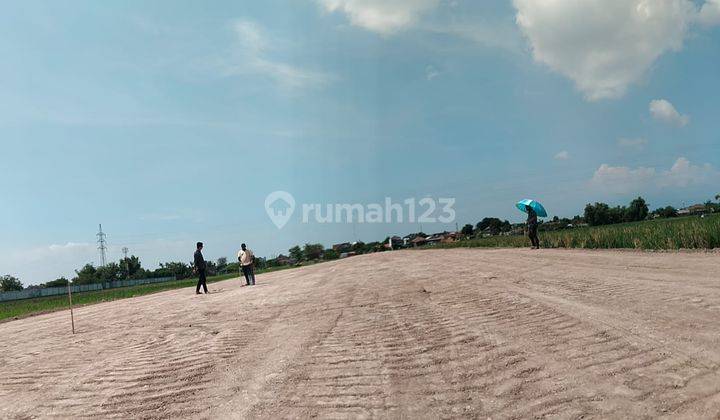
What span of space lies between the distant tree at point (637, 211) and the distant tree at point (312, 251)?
206 feet

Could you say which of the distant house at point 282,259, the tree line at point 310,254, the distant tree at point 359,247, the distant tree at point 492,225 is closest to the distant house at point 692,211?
the tree line at point 310,254

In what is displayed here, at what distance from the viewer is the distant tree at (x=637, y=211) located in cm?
8300

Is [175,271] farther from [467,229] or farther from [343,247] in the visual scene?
[467,229]

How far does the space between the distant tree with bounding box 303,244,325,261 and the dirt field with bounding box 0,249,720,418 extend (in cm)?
9664

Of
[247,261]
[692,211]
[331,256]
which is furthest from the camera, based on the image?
[331,256]

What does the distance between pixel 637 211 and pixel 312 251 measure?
69.1 m

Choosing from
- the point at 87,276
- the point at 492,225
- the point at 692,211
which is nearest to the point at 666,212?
the point at 692,211

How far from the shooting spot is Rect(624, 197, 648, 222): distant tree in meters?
83.0

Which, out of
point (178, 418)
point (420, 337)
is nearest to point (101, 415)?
point (178, 418)

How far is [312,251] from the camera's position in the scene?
4313 inches

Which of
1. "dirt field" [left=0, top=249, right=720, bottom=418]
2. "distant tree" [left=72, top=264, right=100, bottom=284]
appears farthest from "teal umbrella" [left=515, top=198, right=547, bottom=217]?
"distant tree" [left=72, top=264, right=100, bottom=284]

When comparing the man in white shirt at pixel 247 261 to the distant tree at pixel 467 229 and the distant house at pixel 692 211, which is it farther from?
the distant tree at pixel 467 229

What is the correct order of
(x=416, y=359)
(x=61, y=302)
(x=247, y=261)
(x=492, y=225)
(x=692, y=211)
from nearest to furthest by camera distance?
1. (x=416, y=359)
2. (x=247, y=261)
3. (x=61, y=302)
4. (x=692, y=211)
5. (x=492, y=225)

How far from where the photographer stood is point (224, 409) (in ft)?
13.6
